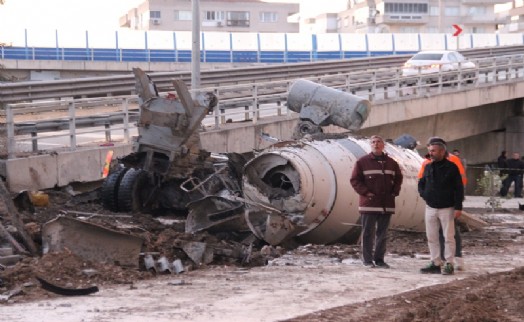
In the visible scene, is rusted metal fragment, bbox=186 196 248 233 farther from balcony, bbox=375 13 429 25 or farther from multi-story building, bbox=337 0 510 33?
balcony, bbox=375 13 429 25

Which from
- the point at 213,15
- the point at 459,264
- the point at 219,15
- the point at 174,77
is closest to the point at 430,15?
the point at 219,15

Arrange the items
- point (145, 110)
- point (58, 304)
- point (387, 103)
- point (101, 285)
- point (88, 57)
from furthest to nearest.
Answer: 1. point (88, 57)
2. point (387, 103)
3. point (145, 110)
4. point (101, 285)
5. point (58, 304)

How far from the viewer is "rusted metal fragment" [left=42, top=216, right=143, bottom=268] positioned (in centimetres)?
1173

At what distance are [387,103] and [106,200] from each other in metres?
14.7

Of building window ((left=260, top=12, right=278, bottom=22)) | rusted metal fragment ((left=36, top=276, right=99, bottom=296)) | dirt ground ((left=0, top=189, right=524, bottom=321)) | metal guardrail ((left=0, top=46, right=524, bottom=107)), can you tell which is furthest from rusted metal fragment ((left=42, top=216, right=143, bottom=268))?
building window ((left=260, top=12, right=278, bottom=22))

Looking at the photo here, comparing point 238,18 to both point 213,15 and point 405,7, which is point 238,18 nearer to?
point 213,15

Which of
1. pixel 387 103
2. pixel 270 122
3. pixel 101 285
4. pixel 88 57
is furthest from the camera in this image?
pixel 88 57

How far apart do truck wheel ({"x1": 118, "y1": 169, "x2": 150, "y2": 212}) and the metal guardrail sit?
10.2m

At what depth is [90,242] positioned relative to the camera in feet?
38.7

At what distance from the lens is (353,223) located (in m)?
14.8

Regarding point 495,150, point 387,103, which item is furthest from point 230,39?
point 387,103

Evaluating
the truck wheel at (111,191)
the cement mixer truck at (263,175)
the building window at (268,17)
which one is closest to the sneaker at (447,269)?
the cement mixer truck at (263,175)

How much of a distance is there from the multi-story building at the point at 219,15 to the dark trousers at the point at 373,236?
9347cm

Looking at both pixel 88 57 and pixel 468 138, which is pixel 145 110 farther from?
pixel 88 57
